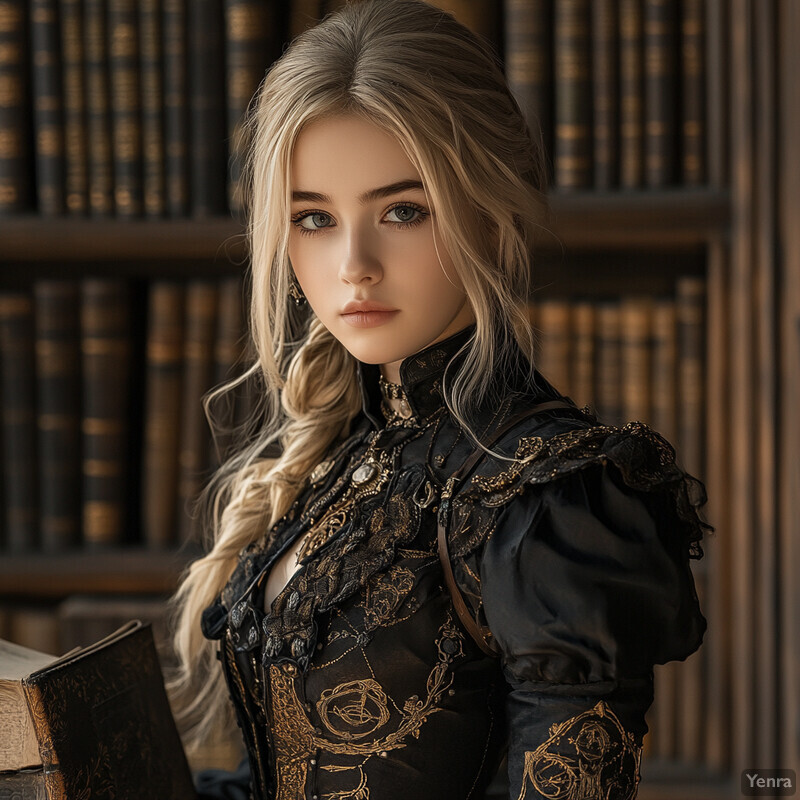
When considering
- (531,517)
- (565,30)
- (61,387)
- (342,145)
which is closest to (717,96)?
(565,30)

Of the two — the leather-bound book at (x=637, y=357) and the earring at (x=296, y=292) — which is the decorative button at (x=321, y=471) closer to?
the earring at (x=296, y=292)

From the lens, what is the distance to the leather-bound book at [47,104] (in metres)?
1.36

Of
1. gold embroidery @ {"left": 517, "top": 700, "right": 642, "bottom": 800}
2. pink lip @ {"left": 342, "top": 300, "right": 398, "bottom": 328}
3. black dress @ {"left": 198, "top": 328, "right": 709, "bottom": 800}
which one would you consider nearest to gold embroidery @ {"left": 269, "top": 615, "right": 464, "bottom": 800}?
black dress @ {"left": 198, "top": 328, "right": 709, "bottom": 800}

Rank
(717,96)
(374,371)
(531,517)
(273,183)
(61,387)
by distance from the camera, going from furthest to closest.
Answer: (61,387)
(717,96)
(374,371)
(273,183)
(531,517)

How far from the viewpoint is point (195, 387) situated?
144 centimetres

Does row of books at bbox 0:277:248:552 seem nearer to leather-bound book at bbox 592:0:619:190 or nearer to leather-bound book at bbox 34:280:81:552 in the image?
leather-bound book at bbox 34:280:81:552

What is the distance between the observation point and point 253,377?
1459mm

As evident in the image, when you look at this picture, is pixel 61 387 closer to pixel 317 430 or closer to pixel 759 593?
pixel 317 430

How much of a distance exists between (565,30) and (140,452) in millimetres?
862

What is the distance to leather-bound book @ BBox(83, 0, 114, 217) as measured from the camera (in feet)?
4.48

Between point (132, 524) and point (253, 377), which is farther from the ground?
point (253, 377)

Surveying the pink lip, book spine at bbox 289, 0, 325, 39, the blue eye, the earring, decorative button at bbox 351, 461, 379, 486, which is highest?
book spine at bbox 289, 0, 325, 39

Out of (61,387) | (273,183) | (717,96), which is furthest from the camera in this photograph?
(61,387)

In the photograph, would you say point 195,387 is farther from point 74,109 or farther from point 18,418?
point 74,109
